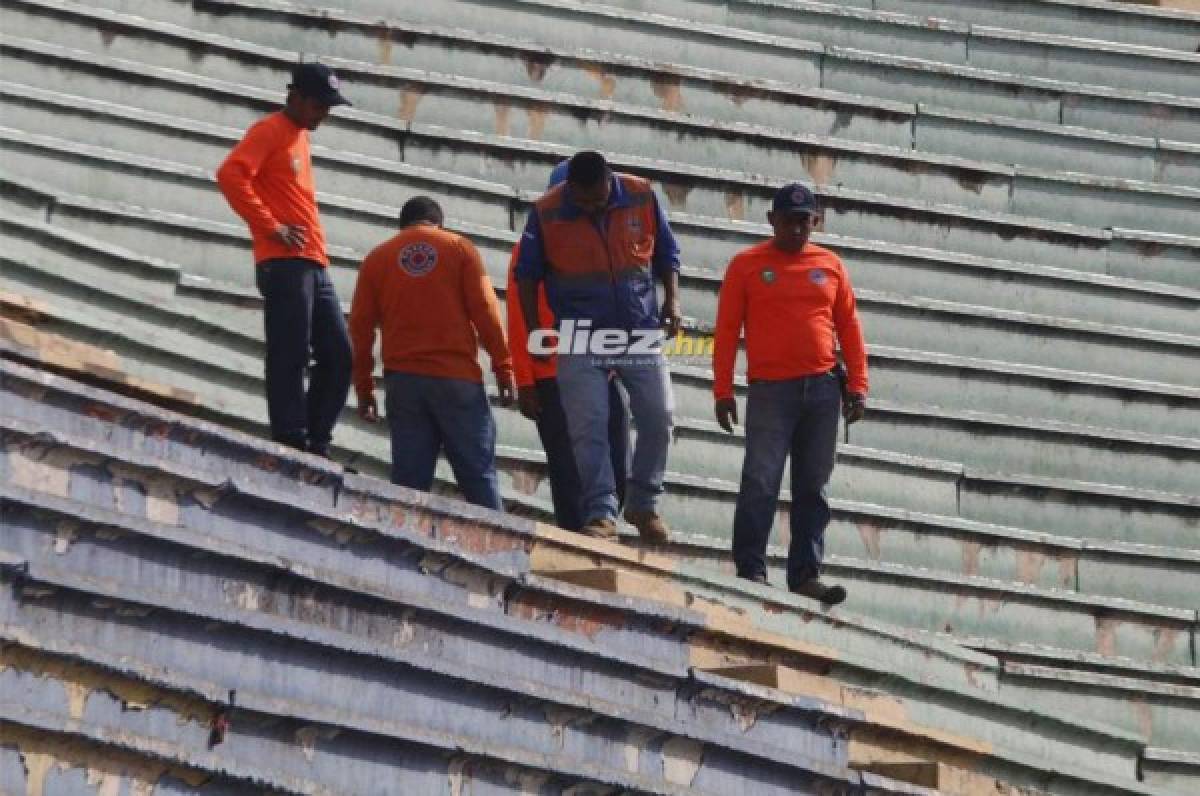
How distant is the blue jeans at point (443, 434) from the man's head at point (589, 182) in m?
0.69

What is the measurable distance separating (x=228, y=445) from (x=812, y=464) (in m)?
2.89

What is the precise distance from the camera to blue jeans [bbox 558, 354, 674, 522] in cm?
930

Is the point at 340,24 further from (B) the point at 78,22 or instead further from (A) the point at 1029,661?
(A) the point at 1029,661

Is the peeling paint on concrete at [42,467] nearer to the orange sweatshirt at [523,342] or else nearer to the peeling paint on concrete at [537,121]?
the orange sweatshirt at [523,342]

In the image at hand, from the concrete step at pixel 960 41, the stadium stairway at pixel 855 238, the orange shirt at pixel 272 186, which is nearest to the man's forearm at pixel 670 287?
the stadium stairway at pixel 855 238

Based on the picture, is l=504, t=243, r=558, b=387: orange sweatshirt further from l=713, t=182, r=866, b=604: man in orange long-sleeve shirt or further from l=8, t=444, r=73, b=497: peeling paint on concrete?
l=8, t=444, r=73, b=497: peeling paint on concrete

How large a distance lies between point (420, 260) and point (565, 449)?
850mm

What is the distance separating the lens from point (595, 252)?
952 centimetres

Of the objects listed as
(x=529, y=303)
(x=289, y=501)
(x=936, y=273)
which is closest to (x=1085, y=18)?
(x=936, y=273)

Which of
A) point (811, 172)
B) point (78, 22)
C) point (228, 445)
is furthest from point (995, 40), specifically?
point (228, 445)

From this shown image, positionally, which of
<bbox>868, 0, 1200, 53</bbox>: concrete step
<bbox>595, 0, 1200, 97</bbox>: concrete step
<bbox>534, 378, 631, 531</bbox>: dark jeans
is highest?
<bbox>868, 0, 1200, 53</bbox>: concrete step

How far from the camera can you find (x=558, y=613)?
8.20 metres

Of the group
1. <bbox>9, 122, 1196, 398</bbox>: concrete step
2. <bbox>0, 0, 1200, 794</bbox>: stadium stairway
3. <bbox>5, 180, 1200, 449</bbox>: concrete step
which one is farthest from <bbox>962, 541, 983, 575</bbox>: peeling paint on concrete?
<bbox>9, 122, 1196, 398</bbox>: concrete step

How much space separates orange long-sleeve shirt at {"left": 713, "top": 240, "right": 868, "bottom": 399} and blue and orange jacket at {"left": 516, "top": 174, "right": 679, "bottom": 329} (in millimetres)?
369
